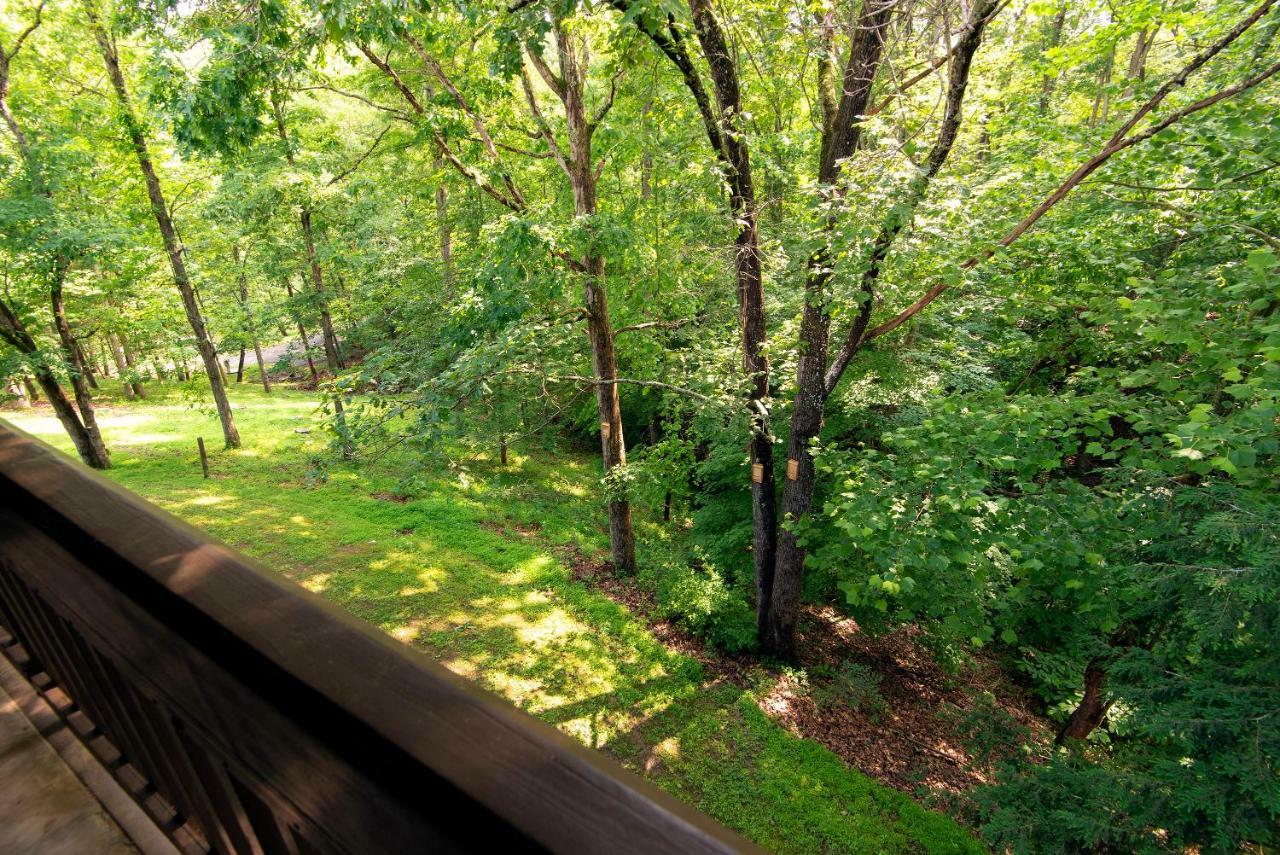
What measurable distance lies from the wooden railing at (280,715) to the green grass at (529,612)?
8.39 feet

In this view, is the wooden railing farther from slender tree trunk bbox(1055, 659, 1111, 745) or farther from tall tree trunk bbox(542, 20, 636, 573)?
slender tree trunk bbox(1055, 659, 1111, 745)

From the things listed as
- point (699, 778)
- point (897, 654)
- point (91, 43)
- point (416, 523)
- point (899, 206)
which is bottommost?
point (897, 654)

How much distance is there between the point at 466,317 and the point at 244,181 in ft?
19.8

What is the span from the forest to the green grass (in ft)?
0.19

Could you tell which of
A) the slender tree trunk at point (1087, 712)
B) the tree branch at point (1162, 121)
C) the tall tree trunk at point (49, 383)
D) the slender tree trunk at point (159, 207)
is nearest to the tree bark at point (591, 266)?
the tree branch at point (1162, 121)

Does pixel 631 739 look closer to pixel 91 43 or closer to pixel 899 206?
pixel 899 206

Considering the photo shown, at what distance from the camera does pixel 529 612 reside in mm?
7773

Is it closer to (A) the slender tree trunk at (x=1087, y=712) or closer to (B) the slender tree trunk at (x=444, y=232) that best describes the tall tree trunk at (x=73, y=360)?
(B) the slender tree trunk at (x=444, y=232)

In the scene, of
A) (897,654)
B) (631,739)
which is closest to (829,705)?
(897,654)

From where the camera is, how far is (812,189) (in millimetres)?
4570

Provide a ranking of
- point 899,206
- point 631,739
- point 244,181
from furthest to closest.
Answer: point 244,181, point 631,739, point 899,206

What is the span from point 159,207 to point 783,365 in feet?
38.7

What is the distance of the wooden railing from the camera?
0.44m

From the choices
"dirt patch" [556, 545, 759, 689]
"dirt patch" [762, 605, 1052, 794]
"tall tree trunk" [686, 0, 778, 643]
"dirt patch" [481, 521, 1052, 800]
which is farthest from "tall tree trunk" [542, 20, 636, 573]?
"dirt patch" [762, 605, 1052, 794]
